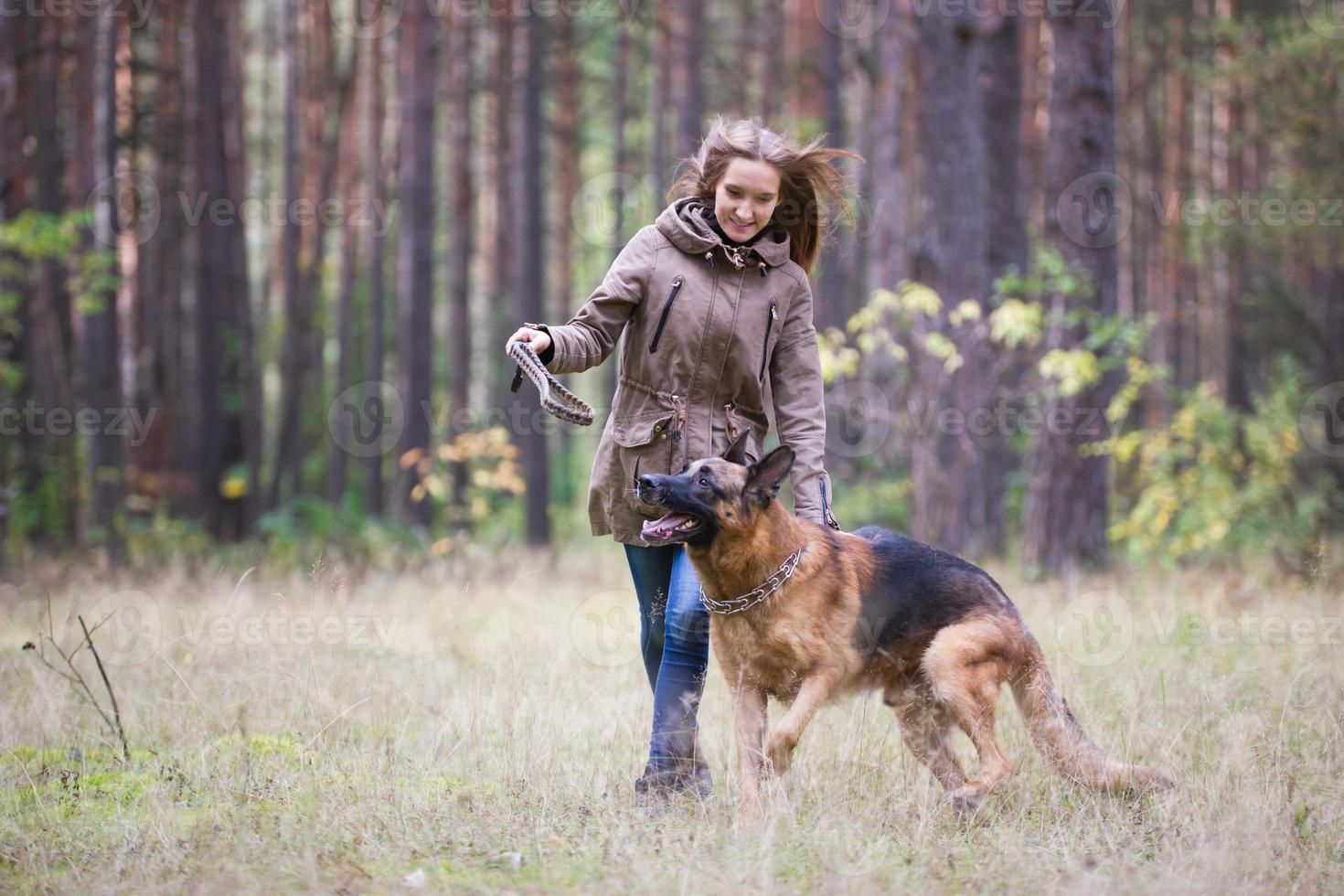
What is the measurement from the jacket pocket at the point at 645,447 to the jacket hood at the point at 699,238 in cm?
64

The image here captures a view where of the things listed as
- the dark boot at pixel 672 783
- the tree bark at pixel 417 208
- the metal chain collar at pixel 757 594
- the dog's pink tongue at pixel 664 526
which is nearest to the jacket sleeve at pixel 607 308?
the dog's pink tongue at pixel 664 526

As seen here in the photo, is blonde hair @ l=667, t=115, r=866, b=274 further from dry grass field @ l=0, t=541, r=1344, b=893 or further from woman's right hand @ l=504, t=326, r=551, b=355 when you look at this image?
dry grass field @ l=0, t=541, r=1344, b=893

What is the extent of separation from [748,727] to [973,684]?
0.88 m

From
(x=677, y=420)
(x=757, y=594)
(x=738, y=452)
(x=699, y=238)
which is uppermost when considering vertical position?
(x=699, y=238)

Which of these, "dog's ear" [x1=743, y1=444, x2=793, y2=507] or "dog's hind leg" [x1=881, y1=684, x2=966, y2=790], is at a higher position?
"dog's ear" [x1=743, y1=444, x2=793, y2=507]

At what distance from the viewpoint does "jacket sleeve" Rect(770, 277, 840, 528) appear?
15.1 feet

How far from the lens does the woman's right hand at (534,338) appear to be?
416 cm

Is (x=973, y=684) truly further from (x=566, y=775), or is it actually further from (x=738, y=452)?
(x=566, y=775)

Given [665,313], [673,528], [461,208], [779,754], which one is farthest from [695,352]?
[461,208]

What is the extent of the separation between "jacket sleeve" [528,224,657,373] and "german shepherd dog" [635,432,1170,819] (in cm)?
54

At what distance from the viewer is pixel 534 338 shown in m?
4.20

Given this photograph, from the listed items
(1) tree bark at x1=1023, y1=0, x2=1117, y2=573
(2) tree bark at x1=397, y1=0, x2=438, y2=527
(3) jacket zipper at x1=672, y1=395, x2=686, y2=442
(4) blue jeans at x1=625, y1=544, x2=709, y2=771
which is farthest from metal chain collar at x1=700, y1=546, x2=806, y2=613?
(2) tree bark at x1=397, y1=0, x2=438, y2=527

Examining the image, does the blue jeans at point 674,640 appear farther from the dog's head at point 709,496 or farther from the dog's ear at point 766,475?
the dog's ear at point 766,475

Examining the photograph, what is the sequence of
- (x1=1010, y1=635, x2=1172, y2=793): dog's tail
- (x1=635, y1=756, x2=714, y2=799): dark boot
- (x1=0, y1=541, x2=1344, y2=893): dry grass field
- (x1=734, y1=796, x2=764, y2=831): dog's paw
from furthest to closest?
(x1=635, y1=756, x2=714, y2=799): dark boot
(x1=1010, y1=635, x2=1172, y2=793): dog's tail
(x1=734, y1=796, x2=764, y2=831): dog's paw
(x1=0, y1=541, x2=1344, y2=893): dry grass field
